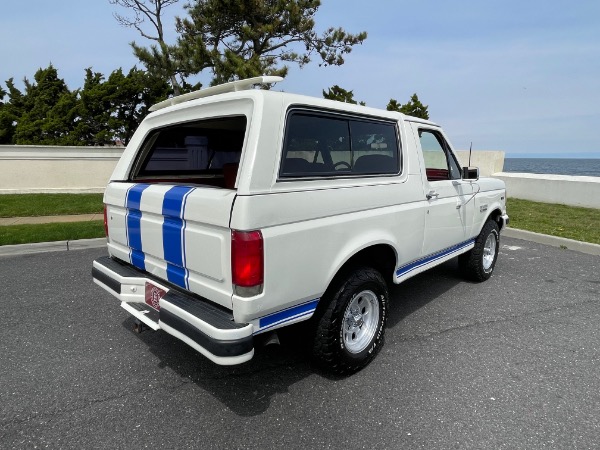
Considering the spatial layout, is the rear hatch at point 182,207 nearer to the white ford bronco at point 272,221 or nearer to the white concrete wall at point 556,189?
the white ford bronco at point 272,221

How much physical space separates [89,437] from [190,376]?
2.42 ft

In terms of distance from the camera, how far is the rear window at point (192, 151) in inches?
132

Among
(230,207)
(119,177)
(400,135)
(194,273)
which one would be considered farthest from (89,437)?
(400,135)

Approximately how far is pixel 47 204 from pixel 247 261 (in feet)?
32.0

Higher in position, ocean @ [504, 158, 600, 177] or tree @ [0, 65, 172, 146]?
tree @ [0, 65, 172, 146]

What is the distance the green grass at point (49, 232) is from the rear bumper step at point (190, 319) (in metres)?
4.25

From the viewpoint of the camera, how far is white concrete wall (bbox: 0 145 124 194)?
39.1 ft

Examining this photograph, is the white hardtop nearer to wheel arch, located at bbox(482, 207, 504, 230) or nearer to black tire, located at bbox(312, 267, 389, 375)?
black tire, located at bbox(312, 267, 389, 375)

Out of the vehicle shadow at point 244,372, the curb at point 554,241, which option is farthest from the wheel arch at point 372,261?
the curb at point 554,241

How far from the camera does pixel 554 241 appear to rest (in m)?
6.79

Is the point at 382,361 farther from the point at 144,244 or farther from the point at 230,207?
the point at 144,244

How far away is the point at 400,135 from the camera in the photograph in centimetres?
335

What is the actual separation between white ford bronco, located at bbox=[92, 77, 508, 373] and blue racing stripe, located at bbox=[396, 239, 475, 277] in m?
0.02

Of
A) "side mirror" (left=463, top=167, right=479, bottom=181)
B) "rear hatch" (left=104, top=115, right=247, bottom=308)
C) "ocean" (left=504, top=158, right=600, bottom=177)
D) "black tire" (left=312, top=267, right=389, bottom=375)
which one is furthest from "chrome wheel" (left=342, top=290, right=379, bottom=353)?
"ocean" (left=504, top=158, right=600, bottom=177)
